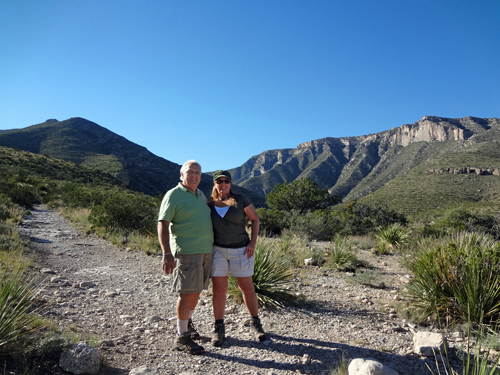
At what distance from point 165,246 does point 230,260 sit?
771 mm

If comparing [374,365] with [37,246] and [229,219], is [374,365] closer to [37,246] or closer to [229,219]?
[229,219]

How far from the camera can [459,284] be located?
3795 mm

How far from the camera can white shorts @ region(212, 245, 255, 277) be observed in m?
3.37

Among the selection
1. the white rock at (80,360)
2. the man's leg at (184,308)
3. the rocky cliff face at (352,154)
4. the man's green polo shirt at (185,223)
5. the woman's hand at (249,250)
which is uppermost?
the rocky cliff face at (352,154)

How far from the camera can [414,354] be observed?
3.09 meters

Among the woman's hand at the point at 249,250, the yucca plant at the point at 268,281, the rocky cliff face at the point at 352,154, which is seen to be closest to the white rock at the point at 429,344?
the yucca plant at the point at 268,281

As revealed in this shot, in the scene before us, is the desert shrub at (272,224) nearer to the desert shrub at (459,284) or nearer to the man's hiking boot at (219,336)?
the desert shrub at (459,284)

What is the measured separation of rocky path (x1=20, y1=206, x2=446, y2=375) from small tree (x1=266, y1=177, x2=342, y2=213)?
15.0m

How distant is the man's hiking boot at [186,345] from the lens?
122 inches

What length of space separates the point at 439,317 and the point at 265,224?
10.7 metres

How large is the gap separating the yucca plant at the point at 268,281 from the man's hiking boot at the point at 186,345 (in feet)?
5.10

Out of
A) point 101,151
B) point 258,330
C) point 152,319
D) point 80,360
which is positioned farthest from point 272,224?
point 101,151

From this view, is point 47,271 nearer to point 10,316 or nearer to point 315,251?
point 10,316

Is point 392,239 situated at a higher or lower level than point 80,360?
higher
